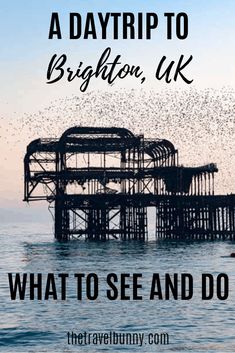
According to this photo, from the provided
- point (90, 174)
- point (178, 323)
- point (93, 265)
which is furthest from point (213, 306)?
point (90, 174)

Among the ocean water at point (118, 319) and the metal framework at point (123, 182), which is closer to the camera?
the ocean water at point (118, 319)

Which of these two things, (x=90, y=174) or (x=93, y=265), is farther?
(x=90, y=174)

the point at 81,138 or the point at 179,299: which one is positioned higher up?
the point at 81,138

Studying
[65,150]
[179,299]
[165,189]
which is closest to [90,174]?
[65,150]

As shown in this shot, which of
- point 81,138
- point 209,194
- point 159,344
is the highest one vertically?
point 81,138

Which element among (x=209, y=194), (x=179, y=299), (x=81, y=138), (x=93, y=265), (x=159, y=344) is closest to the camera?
(x=159, y=344)

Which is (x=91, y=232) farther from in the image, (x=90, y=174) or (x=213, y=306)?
(x=213, y=306)

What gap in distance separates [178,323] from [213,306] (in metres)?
5.68

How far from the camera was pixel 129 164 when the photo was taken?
98.4 m

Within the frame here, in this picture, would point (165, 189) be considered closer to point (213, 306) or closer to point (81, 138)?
point (81, 138)

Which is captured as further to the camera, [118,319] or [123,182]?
[123,182]

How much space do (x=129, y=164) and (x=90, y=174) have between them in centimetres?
584

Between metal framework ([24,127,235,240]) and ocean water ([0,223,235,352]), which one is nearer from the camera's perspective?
ocean water ([0,223,235,352])

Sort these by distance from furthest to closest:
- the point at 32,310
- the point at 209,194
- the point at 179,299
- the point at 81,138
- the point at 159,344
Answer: the point at 209,194 → the point at 81,138 → the point at 179,299 → the point at 32,310 → the point at 159,344
